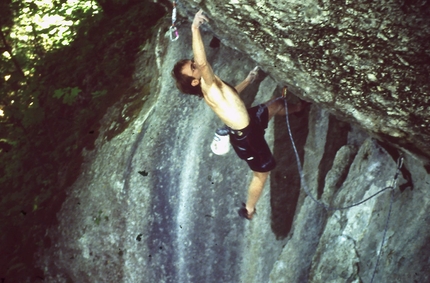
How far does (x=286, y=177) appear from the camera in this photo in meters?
5.56

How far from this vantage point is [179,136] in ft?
20.1

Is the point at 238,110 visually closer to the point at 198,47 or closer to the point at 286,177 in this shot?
the point at 198,47

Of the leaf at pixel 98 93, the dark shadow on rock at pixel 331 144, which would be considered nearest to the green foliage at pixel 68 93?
the leaf at pixel 98 93

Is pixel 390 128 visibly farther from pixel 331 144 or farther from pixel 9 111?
pixel 9 111

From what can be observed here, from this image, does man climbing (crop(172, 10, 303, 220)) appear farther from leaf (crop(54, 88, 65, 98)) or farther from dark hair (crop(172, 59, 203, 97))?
leaf (crop(54, 88, 65, 98))

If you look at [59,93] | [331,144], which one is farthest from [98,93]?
[331,144]

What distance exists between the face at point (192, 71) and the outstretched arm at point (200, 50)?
0.49 feet

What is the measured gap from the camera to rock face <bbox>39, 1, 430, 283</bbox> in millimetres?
3445

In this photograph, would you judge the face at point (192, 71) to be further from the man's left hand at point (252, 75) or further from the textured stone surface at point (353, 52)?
the man's left hand at point (252, 75)

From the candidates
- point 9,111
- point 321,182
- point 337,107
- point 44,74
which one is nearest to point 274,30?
point 337,107

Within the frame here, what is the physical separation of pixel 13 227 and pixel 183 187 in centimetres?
403

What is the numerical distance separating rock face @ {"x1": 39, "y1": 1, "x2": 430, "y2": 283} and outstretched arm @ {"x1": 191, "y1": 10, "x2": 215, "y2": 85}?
0.19 meters

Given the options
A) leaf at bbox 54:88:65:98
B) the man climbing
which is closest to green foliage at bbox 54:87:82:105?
leaf at bbox 54:88:65:98

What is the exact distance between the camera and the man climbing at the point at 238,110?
14.1ft
